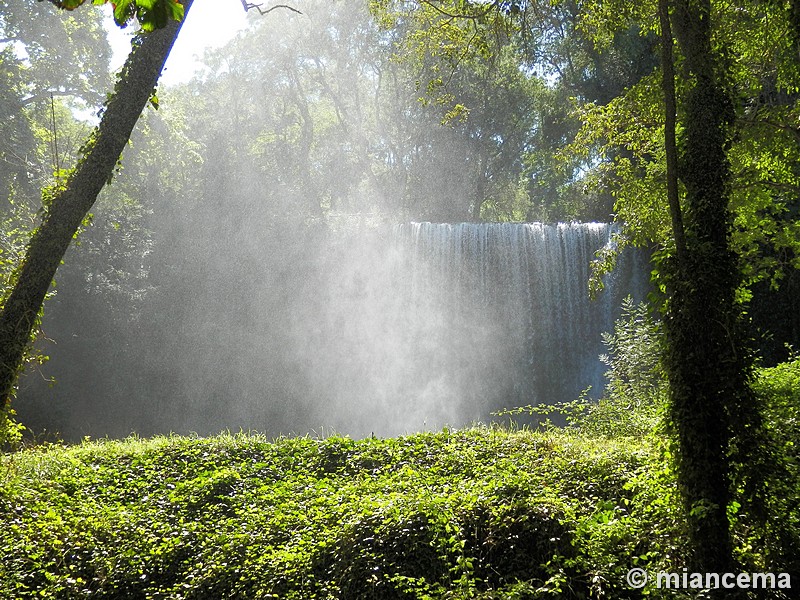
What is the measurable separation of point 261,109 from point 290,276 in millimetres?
14333

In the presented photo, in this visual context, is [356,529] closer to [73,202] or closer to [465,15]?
[73,202]

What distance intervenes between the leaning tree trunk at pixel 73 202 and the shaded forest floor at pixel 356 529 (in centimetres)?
135

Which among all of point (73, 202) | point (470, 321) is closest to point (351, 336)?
point (470, 321)

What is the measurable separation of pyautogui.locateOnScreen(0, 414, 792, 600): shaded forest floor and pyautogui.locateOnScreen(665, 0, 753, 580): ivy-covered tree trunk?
0.34m

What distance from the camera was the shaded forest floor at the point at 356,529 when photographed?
15.7ft

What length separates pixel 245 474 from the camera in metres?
7.08

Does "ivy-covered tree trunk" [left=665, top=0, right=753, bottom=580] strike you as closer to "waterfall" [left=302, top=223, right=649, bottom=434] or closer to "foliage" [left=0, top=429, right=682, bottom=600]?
"foliage" [left=0, top=429, right=682, bottom=600]

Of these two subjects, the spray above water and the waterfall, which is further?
the spray above water

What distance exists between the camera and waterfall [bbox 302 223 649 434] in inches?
690

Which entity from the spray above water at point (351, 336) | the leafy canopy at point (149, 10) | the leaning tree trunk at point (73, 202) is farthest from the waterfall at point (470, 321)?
the leafy canopy at point (149, 10)

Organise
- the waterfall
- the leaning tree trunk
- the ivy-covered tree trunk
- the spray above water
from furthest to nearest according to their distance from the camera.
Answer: the spray above water < the waterfall < the leaning tree trunk < the ivy-covered tree trunk

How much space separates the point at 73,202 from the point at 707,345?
473 cm

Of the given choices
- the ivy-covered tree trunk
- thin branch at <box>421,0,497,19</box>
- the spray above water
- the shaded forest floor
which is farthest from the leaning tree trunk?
the spray above water

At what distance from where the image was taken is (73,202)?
5590mm
